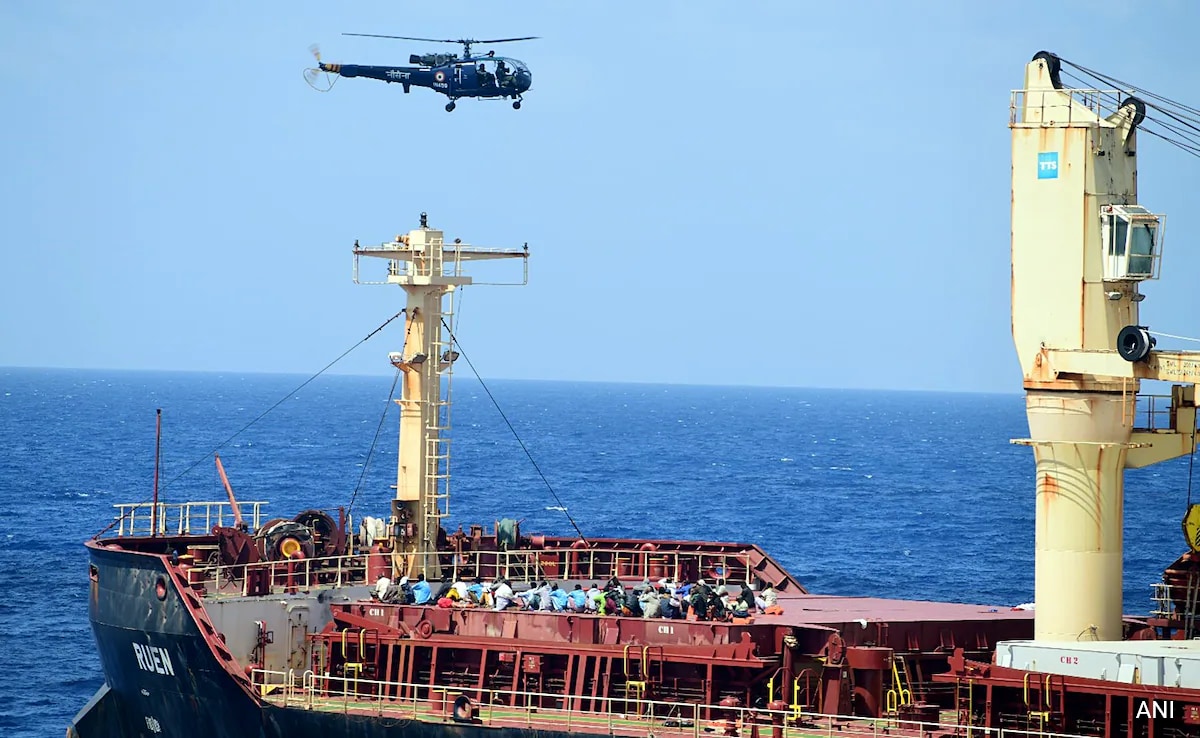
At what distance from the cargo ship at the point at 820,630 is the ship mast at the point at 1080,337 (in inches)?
1.7

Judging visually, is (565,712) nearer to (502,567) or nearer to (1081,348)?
(502,567)

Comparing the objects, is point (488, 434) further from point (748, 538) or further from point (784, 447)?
point (748, 538)

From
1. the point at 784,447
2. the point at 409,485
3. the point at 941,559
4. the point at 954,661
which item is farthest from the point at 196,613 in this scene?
the point at 784,447

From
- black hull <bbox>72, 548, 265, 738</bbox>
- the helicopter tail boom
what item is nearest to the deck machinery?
black hull <bbox>72, 548, 265, 738</bbox>

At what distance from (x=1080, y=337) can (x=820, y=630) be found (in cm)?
767

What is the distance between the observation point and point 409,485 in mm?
42312

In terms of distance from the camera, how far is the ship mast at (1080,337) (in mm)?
33125

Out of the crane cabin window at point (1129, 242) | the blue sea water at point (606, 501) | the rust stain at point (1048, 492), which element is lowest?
the blue sea water at point (606, 501)

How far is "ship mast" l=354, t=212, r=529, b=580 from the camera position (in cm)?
4209

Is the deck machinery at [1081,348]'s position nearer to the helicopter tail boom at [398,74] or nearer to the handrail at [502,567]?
the handrail at [502,567]

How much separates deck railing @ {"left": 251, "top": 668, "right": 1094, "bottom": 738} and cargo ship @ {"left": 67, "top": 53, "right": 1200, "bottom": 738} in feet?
0.24

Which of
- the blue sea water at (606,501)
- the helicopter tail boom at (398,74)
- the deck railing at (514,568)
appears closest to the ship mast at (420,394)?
the deck railing at (514,568)

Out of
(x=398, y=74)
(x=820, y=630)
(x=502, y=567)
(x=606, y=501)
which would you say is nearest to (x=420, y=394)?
(x=502, y=567)

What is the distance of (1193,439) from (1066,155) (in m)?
6.06
